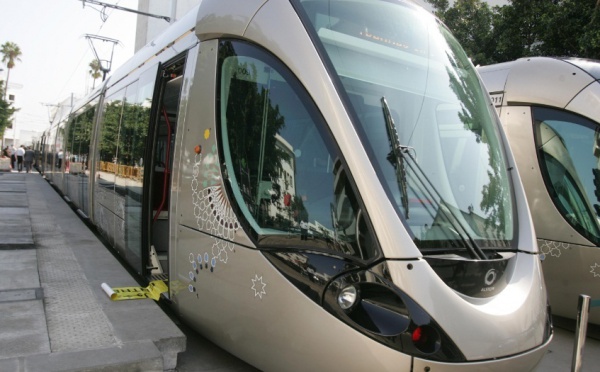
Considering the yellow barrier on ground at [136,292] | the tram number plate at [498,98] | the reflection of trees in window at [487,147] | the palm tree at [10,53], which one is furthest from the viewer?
the palm tree at [10,53]

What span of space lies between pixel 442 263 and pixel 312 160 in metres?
0.99

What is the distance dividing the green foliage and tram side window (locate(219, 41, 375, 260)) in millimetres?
10037

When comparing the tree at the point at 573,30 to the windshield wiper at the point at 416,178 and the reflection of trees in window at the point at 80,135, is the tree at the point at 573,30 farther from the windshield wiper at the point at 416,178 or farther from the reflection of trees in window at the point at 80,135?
the reflection of trees in window at the point at 80,135

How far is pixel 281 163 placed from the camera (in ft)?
10.5

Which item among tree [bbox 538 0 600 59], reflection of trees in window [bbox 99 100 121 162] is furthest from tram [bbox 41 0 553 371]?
tree [bbox 538 0 600 59]

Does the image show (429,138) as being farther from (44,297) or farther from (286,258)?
(44,297)

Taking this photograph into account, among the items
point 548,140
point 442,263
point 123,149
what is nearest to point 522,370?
point 442,263

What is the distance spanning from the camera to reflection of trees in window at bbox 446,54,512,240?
336 cm

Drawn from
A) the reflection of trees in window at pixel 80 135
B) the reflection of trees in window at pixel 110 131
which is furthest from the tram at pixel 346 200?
the reflection of trees in window at pixel 80 135

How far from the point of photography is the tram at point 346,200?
8.95 ft

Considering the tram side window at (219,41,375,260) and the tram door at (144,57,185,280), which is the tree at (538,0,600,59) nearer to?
the tram door at (144,57,185,280)

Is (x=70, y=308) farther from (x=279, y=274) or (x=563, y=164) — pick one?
(x=563, y=164)

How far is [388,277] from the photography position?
2.68m

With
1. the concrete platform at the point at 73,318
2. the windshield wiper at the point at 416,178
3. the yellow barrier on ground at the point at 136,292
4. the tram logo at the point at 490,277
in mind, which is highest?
the windshield wiper at the point at 416,178
